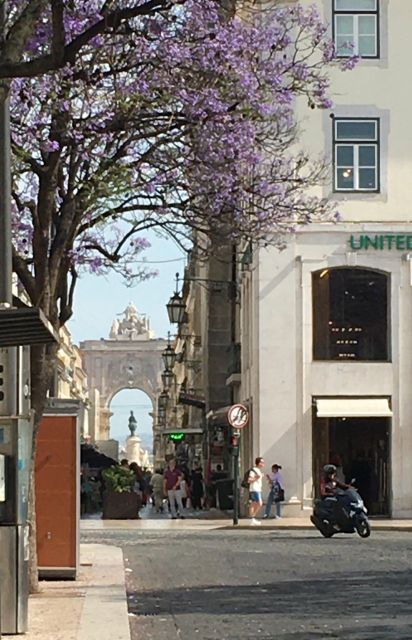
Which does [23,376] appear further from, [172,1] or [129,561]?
[129,561]

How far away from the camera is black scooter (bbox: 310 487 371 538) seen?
1126 inches

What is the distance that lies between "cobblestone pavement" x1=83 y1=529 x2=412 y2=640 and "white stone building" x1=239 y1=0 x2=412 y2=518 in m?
10.3

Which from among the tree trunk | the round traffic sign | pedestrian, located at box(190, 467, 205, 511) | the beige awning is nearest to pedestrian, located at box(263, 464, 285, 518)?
the beige awning

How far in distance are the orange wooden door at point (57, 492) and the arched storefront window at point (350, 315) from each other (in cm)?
2104

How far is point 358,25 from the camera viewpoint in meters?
39.1

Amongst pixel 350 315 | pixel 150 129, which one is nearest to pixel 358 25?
pixel 350 315

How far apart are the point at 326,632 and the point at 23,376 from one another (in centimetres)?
333

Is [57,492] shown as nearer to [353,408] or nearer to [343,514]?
[343,514]

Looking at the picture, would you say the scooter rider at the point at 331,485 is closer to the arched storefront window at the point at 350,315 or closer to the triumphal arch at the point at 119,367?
the arched storefront window at the point at 350,315

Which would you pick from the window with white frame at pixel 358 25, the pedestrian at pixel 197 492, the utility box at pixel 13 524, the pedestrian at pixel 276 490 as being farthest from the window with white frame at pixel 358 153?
the utility box at pixel 13 524

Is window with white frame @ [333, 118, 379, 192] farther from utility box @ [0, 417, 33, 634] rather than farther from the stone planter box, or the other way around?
utility box @ [0, 417, 33, 634]

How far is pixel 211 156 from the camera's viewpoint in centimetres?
1772

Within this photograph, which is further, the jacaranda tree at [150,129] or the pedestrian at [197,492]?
the pedestrian at [197,492]

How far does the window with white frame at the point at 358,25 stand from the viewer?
1531 inches
